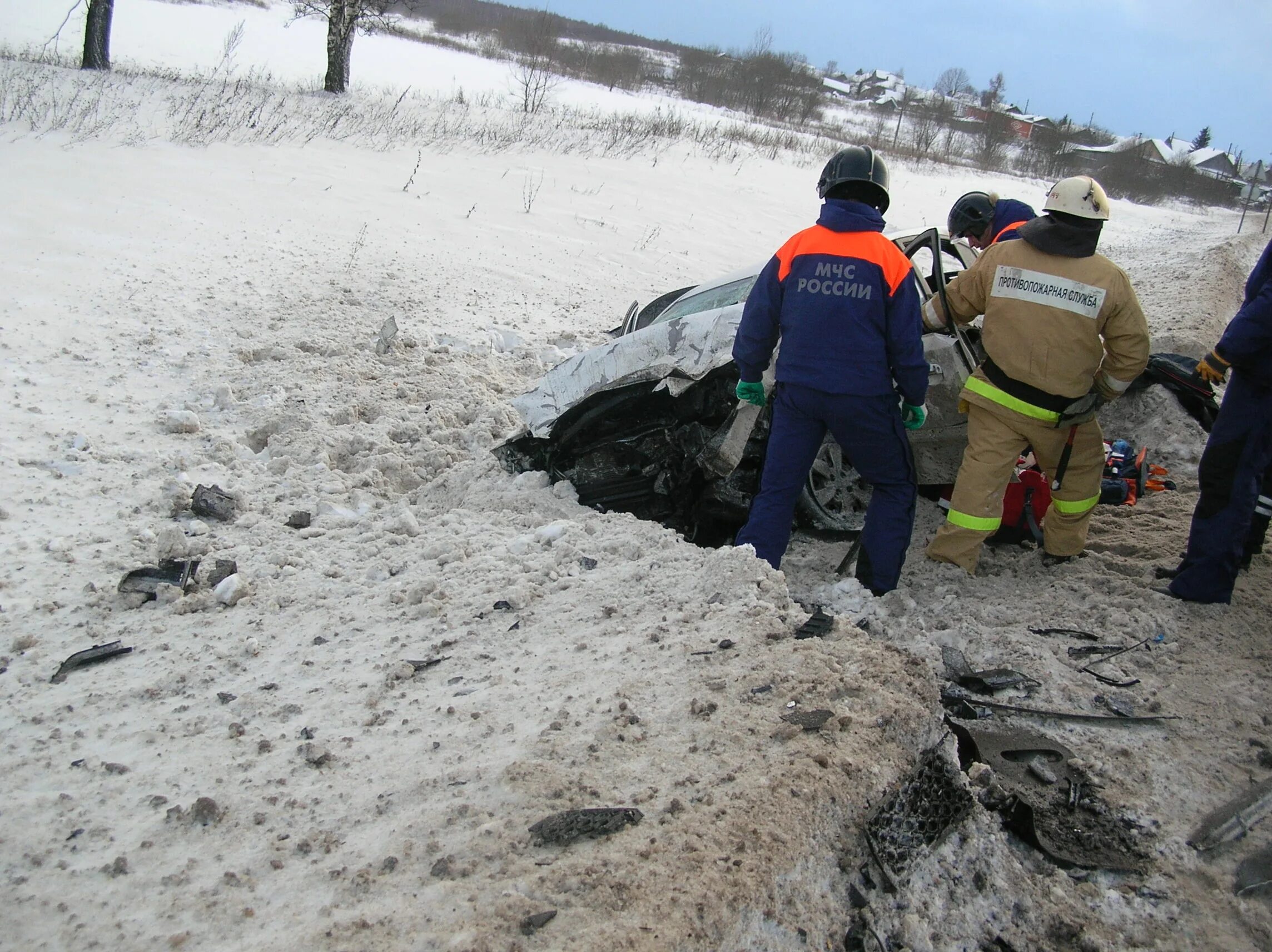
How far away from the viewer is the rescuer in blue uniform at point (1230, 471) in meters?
3.62

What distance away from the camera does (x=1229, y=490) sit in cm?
371

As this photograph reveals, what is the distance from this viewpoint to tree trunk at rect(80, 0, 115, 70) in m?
13.6

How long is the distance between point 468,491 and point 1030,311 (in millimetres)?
2823

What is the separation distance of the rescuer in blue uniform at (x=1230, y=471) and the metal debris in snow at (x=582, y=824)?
9.58 feet

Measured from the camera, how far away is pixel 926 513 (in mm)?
4867

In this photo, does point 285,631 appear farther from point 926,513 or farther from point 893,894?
point 926,513

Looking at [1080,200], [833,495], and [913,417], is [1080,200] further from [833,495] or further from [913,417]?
[833,495]

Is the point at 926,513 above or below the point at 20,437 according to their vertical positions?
above

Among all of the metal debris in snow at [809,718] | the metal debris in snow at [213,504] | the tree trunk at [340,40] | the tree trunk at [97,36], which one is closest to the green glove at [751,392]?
the metal debris in snow at [809,718]

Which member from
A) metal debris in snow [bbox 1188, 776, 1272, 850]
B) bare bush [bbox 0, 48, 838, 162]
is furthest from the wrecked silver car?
bare bush [bbox 0, 48, 838, 162]

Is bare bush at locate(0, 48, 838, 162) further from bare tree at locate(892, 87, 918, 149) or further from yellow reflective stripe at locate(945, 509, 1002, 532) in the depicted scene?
bare tree at locate(892, 87, 918, 149)

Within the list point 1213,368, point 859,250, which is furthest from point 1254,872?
point 859,250

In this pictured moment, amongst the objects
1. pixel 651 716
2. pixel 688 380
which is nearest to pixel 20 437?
pixel 688 380

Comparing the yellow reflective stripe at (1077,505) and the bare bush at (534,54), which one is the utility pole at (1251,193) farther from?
the yellow reflective stripe at (1077,505)
